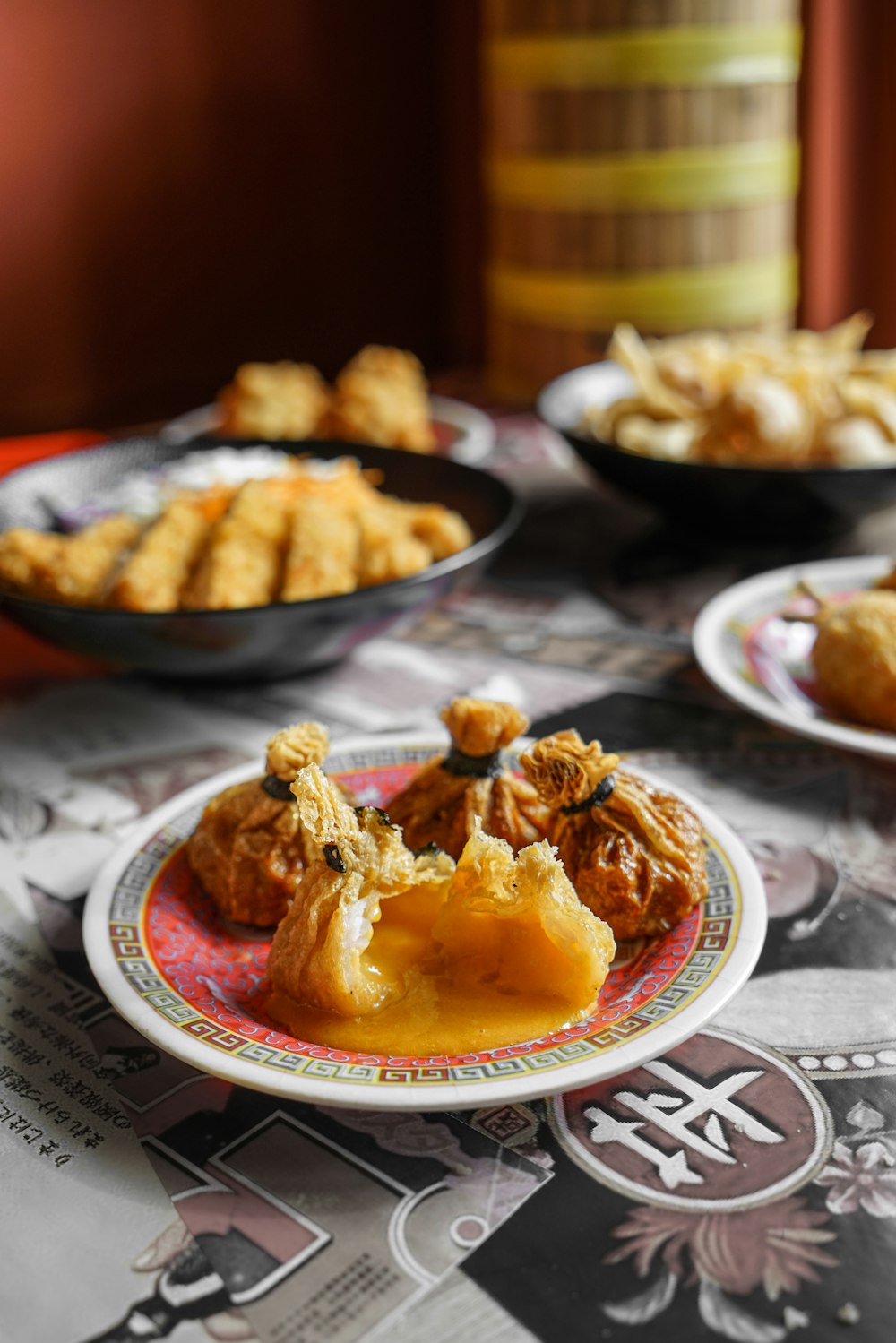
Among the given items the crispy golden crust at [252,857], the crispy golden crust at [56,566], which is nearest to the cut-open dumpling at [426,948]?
the crispy golden crust at [252,857]

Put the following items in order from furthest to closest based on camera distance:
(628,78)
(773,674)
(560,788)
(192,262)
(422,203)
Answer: (422,203)
(192,262)
(628,78)
(773,674)
(560,788)

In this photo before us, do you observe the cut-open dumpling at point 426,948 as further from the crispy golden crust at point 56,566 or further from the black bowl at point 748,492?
the black bowl at point 748,492

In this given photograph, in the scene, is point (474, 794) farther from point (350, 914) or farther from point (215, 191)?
point (215, 191)

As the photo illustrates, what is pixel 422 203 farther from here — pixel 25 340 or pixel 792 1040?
pixel 792 1040

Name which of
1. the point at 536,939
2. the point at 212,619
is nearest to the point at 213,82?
the point at 212,619

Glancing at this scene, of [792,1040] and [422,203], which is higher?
[422,203]

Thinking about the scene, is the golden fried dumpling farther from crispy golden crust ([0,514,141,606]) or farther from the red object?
the red object
